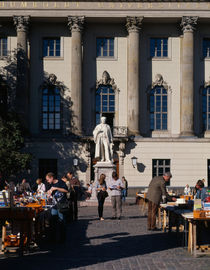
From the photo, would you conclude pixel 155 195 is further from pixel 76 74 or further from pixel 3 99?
pixel 3 99

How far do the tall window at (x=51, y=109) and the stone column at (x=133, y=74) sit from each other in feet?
18.5

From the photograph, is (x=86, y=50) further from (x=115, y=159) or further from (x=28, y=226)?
(x=28, y=226)

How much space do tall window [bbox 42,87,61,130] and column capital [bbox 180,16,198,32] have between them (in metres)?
11.0

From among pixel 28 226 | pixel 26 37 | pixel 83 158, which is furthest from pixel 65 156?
pixel 28 226

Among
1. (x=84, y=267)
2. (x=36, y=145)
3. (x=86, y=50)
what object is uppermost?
(x=86, y=50)

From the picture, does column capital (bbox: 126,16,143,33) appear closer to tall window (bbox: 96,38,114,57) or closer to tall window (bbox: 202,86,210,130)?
tall window (bbox: 96,38,114,57)

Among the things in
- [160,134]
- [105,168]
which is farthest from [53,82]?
[105,168]

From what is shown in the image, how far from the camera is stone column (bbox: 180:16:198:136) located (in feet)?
142

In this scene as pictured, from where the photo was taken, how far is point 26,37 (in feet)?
144

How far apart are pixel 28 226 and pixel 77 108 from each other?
1233 inches

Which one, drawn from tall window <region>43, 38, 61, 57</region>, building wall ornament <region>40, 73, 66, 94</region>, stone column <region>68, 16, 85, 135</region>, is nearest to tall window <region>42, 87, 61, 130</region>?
building wall ornament <region>40, 73, 66, 94</region>

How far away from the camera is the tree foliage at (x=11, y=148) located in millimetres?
37062

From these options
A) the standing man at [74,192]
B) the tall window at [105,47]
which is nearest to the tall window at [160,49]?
the tall window at [105,47]

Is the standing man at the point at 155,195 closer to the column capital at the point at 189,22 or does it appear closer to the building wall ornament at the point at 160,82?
the building wall ornament at the point at 160,82
